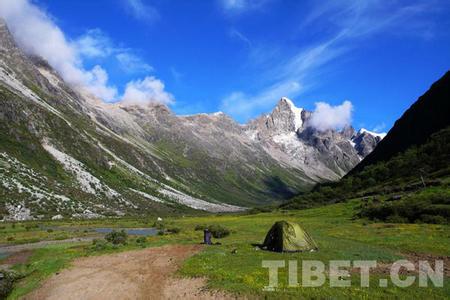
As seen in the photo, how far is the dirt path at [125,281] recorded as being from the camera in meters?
27.6

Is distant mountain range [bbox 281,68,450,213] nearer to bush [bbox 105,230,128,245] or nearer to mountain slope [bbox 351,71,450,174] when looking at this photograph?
mountain slope [bbox 351,71,450,174]

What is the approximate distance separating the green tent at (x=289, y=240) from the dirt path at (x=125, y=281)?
8762mm

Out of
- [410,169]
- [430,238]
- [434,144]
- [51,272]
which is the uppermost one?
[434,144]

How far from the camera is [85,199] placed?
176 meters

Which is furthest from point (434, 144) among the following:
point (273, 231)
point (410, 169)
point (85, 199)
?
point (85, 199)

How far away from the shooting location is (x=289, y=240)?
40.1m

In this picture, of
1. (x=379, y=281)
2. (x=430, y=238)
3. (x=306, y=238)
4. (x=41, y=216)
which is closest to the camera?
(x=379, y=281)

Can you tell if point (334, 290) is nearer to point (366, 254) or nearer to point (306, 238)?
point (366, 254)

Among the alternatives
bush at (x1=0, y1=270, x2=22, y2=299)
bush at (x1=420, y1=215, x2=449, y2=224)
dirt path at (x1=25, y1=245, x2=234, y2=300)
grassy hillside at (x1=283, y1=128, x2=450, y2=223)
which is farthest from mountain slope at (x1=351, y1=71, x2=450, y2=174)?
bush at (x1=0, y1=270, x2=22, y2=299)

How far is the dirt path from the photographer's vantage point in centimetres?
2756

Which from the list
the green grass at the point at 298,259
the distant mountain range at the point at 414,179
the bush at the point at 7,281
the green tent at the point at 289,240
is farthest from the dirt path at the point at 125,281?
the distant mountain range at the point at 414,179

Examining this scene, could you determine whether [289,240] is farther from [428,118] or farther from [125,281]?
[428,118]

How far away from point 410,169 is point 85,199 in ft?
429

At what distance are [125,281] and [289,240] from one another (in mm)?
16703
